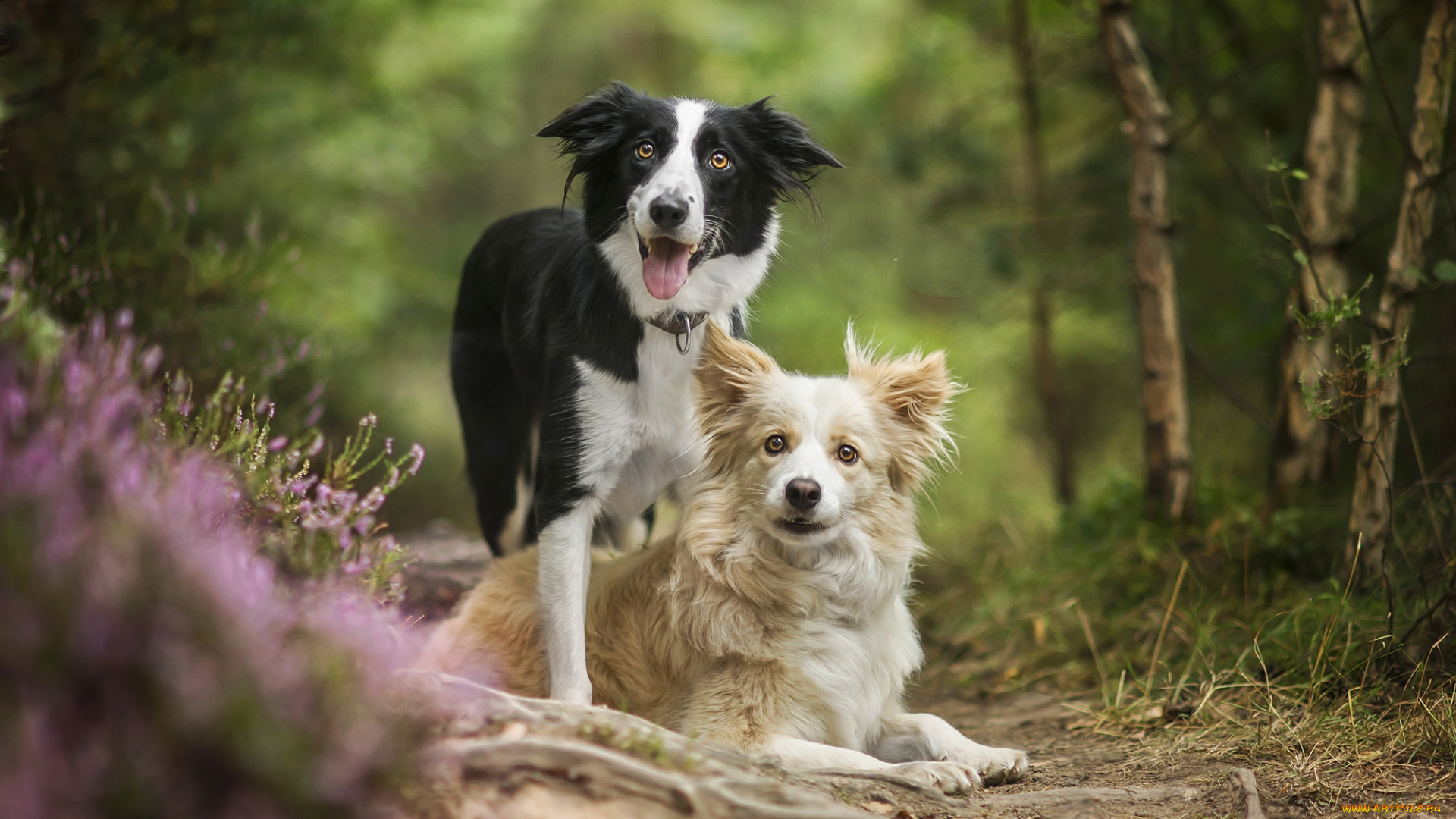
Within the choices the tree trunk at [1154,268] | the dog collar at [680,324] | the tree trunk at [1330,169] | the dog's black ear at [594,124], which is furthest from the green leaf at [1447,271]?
the dog's black ear at [594,124]

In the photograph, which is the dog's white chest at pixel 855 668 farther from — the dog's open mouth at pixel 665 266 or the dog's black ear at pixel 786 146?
the dog's black ear at pixel 786 146

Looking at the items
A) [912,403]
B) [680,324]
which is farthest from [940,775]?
[680,324]

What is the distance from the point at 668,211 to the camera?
9.44 feet

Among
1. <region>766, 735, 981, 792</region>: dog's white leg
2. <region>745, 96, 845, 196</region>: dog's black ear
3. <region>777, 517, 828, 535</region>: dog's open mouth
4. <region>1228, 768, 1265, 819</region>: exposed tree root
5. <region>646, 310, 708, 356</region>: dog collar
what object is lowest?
<region>1228, 768, 1265, 819</region>: exposed tree root

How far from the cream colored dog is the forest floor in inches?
8.5

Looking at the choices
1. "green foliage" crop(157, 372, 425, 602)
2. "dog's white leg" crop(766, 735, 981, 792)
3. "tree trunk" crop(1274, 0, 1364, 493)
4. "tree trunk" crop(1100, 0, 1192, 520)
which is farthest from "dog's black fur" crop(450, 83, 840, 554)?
"tree trunk" crop(1274, 0, 1364, 493)

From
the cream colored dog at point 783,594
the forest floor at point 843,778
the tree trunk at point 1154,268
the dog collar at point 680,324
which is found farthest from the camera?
the tree trunk at point 1154,268

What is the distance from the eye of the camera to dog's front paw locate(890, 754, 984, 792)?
265 centimetres

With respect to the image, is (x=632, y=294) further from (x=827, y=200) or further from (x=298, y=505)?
(x=827, y=200)

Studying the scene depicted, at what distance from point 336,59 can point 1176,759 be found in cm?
601

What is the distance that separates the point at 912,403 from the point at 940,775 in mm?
1118

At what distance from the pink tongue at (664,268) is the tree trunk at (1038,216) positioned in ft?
10.2

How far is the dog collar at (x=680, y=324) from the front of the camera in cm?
313

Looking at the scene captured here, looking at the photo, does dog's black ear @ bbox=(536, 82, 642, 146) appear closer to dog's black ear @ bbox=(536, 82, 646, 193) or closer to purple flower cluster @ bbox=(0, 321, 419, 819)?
dog's black ear @ bbox=(536, 82, 646, 193)
